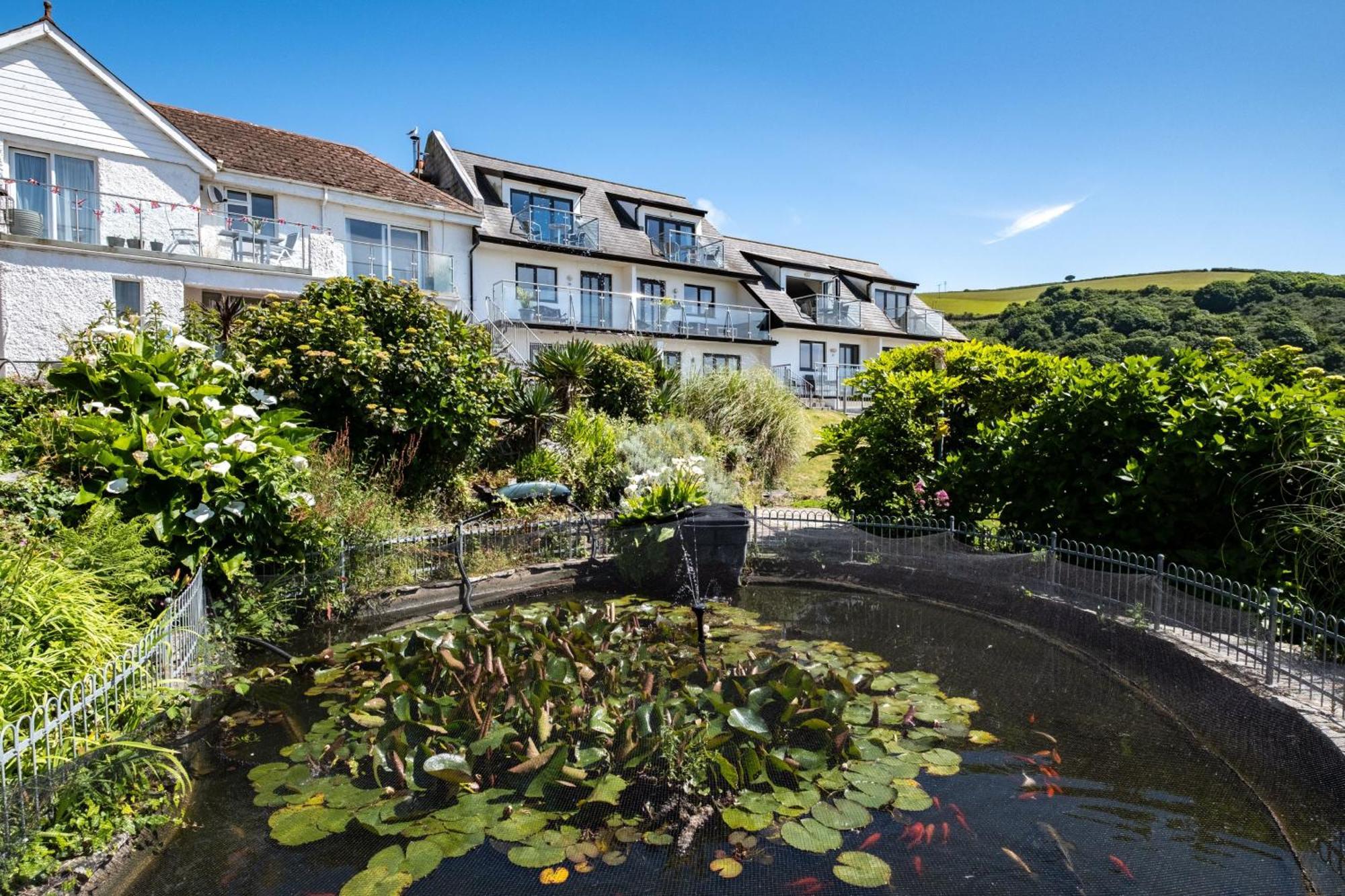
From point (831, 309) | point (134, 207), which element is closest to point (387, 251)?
point (134, 207)

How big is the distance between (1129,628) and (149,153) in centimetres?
2167

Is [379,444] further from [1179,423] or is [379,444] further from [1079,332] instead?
[1079,332]

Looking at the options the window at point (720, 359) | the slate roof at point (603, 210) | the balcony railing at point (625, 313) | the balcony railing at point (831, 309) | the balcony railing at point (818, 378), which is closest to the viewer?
the balcony railing at point (625, 313)

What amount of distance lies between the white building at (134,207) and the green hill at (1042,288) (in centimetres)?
6908

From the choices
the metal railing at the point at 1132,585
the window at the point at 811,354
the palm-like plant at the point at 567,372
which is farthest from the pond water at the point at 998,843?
the window at the point at 811,354

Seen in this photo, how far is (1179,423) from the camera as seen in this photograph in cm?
690

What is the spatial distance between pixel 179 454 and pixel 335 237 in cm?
1595

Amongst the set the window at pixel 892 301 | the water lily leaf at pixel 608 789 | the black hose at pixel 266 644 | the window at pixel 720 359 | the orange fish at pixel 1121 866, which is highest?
the window at pixel 892 301

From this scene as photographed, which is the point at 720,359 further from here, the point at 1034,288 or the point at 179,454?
the point at 1034,288

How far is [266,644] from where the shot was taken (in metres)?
6.18

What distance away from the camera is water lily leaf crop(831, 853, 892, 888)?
3414 mm

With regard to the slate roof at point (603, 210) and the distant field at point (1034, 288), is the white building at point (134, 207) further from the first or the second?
the distant field at point (1034, 288)

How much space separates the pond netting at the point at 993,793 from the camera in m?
3.47

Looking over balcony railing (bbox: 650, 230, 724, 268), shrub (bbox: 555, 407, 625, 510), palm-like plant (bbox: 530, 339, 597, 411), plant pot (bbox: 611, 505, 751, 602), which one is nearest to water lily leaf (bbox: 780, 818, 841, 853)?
plant pot (bbox: 611, 505, 751, 602)
